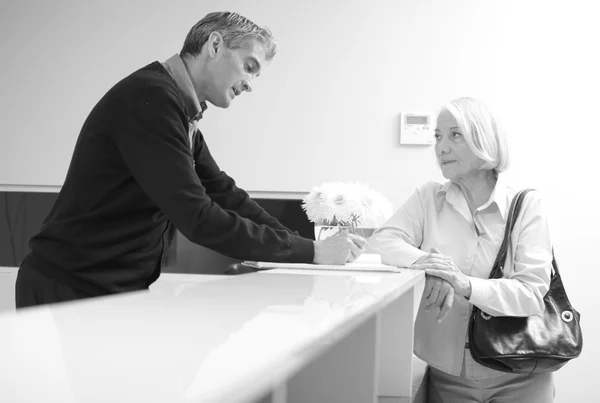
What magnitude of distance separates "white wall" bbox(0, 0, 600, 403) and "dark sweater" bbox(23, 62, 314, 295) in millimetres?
1664

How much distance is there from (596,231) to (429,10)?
1.23 metres

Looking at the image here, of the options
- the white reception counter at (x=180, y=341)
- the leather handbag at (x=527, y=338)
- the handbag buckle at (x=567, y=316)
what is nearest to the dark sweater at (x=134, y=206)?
the white reception counter at (x=180, y=341)

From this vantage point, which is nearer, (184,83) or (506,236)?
(184,83)

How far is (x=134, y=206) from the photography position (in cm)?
161

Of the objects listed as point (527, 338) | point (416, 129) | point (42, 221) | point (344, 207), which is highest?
point (416, 129)

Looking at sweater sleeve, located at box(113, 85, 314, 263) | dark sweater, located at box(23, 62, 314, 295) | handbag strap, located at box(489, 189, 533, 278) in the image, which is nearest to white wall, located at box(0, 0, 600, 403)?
handbag strap, located at box(489, 189, 533, 278)

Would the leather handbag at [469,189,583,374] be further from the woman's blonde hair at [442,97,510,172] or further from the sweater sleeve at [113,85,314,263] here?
the sweater sleeve at [113,85,314,263]

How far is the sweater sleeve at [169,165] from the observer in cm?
144

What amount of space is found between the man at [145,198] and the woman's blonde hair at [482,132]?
482 millimetres

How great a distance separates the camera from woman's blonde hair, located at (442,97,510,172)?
2.01 meters

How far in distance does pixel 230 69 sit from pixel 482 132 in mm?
749

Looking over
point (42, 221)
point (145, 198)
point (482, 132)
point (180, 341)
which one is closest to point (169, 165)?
point (145, 198)

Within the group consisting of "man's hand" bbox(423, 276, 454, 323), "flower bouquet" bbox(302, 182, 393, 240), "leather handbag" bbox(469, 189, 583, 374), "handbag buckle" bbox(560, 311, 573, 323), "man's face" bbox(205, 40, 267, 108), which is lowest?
"leather handbag" bbox(469, 189, 583, 374)

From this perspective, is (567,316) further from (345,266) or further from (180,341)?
(180,341)
